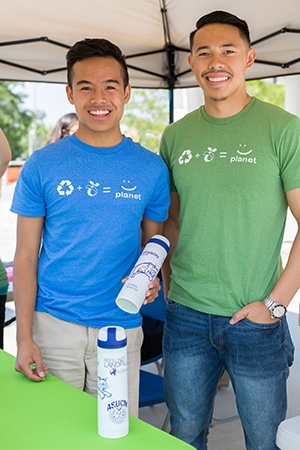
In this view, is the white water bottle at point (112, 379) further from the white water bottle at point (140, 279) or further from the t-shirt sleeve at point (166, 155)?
the t-shirt sleeve at point (166, 155)

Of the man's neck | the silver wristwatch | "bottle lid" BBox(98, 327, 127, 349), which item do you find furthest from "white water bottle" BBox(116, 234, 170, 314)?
the man's neck

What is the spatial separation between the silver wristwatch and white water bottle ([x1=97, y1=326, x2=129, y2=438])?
0.70 meters

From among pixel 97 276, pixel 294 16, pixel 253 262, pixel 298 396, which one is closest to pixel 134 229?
pixel 97 276

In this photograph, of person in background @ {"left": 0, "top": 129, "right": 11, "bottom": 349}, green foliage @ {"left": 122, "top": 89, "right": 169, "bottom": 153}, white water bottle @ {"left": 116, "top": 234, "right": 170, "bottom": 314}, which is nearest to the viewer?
white water bottle @ {"left": 116, "top": 234, "right": 170, "bottom": 314}

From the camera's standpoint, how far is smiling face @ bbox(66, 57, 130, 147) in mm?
1777

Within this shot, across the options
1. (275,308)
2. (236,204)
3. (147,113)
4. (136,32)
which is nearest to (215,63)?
(236,204)

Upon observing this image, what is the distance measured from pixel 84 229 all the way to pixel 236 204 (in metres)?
0.47

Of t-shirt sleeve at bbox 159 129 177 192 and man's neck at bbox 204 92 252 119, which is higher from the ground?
man's neck at bbox 204 92 252 119

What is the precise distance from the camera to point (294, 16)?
3.12 meters

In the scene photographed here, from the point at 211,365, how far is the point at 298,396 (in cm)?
199

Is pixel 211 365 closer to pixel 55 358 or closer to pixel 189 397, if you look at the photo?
pixel 189 397

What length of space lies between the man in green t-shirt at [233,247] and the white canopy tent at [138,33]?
142cm

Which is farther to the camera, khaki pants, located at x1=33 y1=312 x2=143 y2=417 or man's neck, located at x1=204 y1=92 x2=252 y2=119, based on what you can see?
man's neck, located at x1=204 y1=92 x2=252 y2=119

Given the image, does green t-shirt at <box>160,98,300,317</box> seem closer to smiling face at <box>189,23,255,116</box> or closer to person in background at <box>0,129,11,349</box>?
smiling face at <box>189,23,255,116</box>
